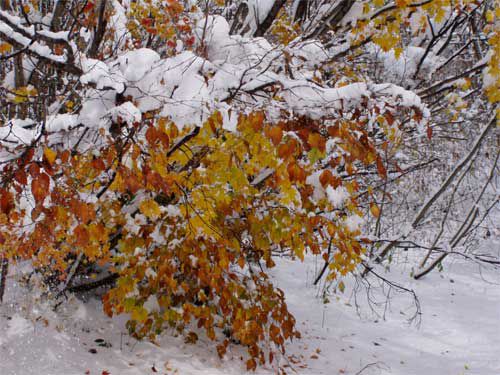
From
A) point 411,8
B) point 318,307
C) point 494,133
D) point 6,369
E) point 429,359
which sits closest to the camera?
point 6,369

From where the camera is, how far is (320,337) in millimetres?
5355

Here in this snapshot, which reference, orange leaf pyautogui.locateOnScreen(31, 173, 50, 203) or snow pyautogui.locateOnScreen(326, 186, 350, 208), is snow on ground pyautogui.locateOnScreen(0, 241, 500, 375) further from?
orange leaf pyautogui.locateOnScreen(31, 173, 50, 203)

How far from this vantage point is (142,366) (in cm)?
376

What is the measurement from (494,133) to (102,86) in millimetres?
11447

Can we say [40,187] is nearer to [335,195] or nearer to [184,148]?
[184,148]

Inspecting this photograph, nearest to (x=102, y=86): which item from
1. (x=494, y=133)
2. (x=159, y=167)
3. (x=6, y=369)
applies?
(x=159, y=167)

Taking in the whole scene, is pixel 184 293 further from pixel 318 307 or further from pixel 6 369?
pixel 318 307

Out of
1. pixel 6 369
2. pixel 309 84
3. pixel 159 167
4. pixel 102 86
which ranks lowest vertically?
pixel 6 369

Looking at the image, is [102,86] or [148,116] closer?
[102,86]

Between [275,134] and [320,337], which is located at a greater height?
[275,134]

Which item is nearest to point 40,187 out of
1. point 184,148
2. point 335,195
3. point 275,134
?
point 275,134

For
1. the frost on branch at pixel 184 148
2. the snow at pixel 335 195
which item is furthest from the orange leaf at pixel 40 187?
the snow at pixel 335 195

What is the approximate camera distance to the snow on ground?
143 inches

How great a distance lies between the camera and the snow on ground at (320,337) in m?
3.64
